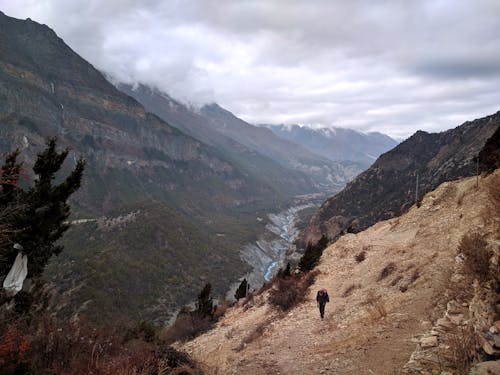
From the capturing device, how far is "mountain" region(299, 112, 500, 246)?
3622 inches

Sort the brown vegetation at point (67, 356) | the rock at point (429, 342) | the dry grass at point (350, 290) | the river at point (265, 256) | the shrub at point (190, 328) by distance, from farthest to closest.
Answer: the river at point (265, 256) < the shrub at point (190, 328) < the dry grass at point (350, 290) < the rock at point (429, 342) < the brown vegetation at point (67, 356)

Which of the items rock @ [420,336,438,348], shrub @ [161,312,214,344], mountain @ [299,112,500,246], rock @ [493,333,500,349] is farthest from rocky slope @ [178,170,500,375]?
mountain @ [299,112,500,246]

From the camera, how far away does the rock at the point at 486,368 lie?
6.16m

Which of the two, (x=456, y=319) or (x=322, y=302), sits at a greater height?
(x=456, y=319)

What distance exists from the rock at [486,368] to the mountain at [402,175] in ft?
263

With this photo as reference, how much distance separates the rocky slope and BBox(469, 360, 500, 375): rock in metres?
1.12

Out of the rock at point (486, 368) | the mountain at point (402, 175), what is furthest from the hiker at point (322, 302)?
the mountain at point (402, 175)

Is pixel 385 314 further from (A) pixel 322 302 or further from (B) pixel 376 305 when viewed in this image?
(A) pixel 322 302

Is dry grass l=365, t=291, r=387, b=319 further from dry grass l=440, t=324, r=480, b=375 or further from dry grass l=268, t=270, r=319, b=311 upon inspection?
dry grass l=268, t=270, r=319, b=311

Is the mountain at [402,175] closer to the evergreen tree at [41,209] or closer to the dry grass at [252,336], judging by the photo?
the dry grass at [252,336]

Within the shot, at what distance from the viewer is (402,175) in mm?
122562

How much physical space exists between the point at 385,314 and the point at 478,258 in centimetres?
471

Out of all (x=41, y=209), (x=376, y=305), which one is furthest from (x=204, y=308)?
(x=376, y=305)

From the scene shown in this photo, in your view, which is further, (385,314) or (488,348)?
(385,314)
